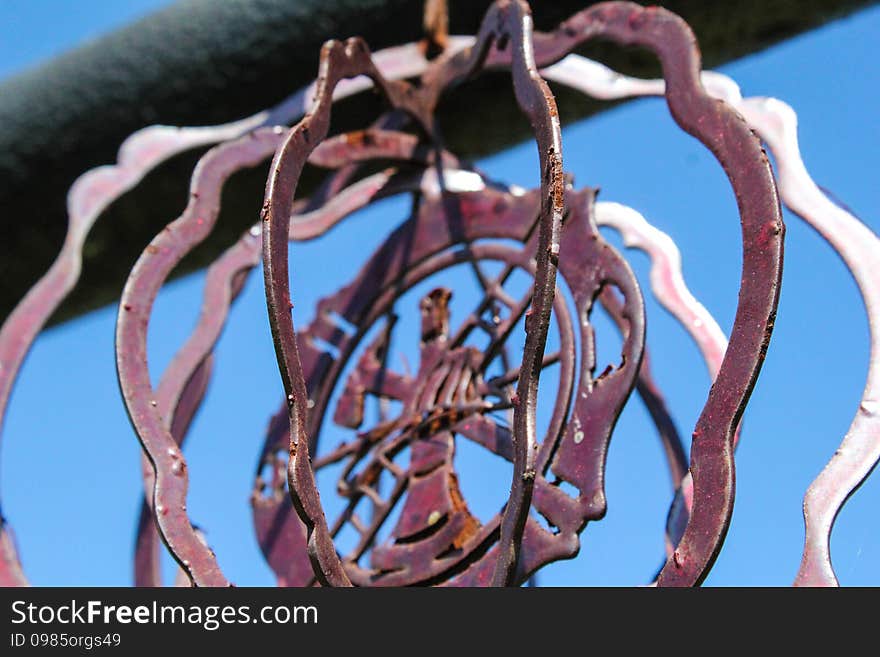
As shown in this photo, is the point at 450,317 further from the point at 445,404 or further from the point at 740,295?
the point at 740,295

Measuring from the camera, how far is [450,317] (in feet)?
4.51

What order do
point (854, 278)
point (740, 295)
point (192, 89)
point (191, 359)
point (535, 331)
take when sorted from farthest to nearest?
point (192, 89) → point (191, 359) → point (854, 278) → point (740, 295) → point (535, 331)

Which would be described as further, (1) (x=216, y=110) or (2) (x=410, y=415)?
(1) (x=216, y=110)

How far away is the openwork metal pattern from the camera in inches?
39.0

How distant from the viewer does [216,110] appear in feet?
5.34

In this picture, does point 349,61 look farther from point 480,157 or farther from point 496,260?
point 480,157

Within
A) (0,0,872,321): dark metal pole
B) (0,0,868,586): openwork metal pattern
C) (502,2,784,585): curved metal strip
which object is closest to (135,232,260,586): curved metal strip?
(0,0,868,586): openwork metal pattern

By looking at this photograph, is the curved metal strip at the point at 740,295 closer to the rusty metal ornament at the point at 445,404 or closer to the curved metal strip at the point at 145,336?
the rusty metal ornament at the point at 445,404

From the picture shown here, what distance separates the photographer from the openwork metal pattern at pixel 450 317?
0.99 meters

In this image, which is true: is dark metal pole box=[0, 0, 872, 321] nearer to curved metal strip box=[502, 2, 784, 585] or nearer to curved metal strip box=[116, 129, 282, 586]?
curved metal strip box=[116, 129, 282, 586]

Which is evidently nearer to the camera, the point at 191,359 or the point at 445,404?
the point at 445,404

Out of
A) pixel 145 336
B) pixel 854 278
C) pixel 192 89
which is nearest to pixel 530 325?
pixel 854 278

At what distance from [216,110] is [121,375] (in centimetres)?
48
